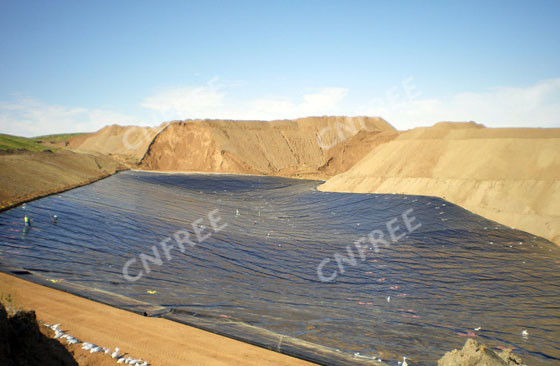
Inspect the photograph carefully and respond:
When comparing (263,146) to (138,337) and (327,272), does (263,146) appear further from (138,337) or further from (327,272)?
(138,337)

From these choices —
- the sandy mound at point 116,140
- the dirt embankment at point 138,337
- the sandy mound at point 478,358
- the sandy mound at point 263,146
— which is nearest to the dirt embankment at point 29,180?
the dirt embankment at point 138,337

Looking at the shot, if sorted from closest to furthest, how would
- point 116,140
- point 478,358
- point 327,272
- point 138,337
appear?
point 478,358, point 138,337, point 327,272, point 116,140

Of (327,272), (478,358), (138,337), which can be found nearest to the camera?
(478,358)

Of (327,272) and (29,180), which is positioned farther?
(29,180)

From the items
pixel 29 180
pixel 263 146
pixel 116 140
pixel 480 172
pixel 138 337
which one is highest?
pixel 263 146

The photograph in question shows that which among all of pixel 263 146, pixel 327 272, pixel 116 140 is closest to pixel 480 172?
pixel 327 272

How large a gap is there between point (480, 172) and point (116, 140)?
4456 inches

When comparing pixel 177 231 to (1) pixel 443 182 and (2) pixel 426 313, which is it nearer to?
(2) pixel 426 313

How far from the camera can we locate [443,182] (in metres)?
24.1

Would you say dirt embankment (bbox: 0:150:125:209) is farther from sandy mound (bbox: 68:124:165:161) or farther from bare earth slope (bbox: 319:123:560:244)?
sandy mound (bbox: 68:124:165:161)

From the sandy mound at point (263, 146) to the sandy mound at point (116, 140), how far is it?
41474 millimetres

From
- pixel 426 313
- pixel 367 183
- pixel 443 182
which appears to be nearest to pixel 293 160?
pixel 367 183

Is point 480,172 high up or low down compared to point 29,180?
up

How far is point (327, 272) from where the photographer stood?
471 inches
